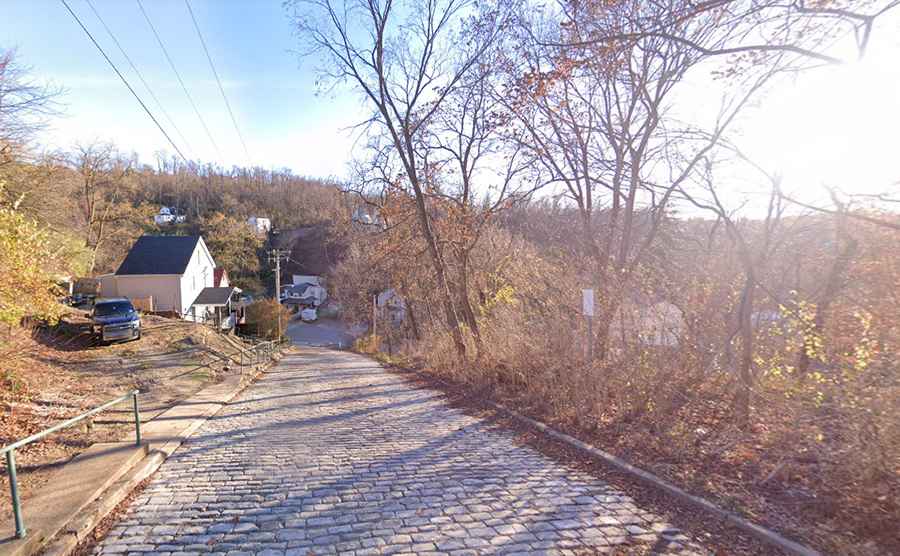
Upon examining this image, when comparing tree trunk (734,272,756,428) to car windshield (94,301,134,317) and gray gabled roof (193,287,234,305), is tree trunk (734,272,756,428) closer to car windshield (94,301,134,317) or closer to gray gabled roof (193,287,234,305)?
car windshield (94,301,134,317)

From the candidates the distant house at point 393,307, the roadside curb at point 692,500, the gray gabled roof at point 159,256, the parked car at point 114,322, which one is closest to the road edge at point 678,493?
the roadside curb at point 692,500

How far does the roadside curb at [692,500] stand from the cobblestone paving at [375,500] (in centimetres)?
48

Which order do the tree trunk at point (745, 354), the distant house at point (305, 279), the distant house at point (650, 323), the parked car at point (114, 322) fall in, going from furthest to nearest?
1. the distant house at point (305, 279)
2. the parked car at point (114, 322)
3. the distant house at point (650, 323)
4. the tree trunk at point (745, 354)

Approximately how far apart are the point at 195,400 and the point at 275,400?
1.79m

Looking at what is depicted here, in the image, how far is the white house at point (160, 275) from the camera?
38.2 m

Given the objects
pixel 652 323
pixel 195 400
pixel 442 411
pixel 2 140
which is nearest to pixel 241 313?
pixel 2 140

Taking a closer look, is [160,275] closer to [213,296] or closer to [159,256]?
[159,256]

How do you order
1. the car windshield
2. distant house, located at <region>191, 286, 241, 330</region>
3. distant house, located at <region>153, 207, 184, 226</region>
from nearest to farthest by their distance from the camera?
1. the car windshield
2. distant house, located at <region>191, 286, 241, 330</region>
3. distant house, located at <region>153, 207, 184, 226</region>

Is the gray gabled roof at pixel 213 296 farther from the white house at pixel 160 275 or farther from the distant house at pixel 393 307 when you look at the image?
the distant house at pixel 393 307

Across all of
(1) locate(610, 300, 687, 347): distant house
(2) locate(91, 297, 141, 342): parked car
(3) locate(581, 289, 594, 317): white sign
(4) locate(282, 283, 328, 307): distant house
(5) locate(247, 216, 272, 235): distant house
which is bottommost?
(4) locate(282, 283, 328, 307): distant house

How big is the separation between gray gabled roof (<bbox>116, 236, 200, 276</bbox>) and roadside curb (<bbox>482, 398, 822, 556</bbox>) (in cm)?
3969

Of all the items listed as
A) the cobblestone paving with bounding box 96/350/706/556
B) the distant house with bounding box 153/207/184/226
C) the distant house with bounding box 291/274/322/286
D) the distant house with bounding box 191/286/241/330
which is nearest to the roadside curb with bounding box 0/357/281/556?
the cobblestone paving with bounding box 96/350/706/556

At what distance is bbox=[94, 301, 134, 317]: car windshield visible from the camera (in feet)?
65.9

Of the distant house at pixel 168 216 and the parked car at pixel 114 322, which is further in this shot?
the distant house at pixel 168 216
